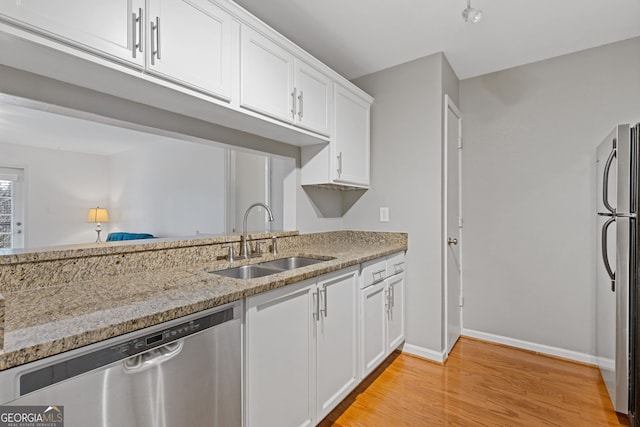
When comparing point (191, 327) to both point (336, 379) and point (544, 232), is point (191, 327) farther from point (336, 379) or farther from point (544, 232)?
point (544, 232)

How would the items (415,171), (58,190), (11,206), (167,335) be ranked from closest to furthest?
1. (167,335)
2. (415,171)
3. (11,206)
4. (58,190)

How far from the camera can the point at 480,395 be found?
1990mm

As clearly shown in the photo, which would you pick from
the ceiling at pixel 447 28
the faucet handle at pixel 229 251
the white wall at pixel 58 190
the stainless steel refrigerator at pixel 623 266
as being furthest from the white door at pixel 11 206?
the stainless steel refrigerator at pixel 623 266

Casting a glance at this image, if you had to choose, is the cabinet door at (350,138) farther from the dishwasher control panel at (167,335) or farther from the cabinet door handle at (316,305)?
the dishwasher control panel at (167,335)

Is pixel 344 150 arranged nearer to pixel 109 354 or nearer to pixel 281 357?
pixel 281 357

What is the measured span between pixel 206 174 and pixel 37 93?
106 inches

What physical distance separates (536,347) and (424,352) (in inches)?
39.3

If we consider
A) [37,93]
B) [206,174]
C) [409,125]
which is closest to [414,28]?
[409,125]

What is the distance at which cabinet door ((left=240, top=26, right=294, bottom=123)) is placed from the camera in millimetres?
1606

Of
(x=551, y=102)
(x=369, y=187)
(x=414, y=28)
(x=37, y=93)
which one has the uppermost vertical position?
(x=414, y=28)

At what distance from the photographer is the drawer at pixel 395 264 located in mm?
2336

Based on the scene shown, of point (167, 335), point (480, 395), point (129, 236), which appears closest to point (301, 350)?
point (167, 335)

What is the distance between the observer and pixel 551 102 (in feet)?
8.39

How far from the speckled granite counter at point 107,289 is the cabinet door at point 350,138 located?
85 cm
